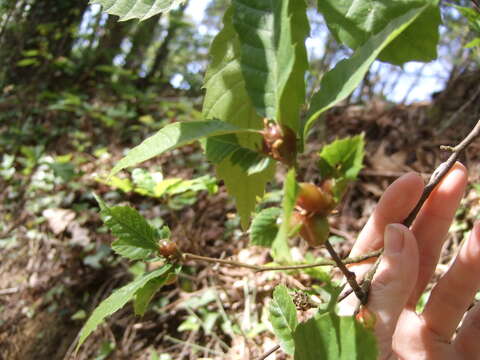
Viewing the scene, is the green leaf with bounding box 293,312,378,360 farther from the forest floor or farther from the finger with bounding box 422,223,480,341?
the forest floor

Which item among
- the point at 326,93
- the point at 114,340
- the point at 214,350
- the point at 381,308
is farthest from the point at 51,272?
the point at 326,93

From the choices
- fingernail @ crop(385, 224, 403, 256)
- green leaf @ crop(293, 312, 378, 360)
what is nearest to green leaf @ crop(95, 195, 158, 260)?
green leaf @ crop(293, 312, 378, 360)

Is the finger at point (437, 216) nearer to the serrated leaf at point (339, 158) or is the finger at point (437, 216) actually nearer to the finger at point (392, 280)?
the finger at point (392, 280)

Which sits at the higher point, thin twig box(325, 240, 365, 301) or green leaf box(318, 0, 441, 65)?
green leaf box(318, 0, 441, 65)

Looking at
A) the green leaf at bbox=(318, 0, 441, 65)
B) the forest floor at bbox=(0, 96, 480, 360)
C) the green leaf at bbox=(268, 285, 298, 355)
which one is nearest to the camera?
the green leaf at bbox=(318, 0, 441, 65)

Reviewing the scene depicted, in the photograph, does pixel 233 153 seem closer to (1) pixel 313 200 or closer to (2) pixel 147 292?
(1) pixel 313 200

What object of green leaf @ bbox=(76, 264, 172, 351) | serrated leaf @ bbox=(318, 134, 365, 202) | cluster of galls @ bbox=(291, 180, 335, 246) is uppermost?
serrated leaf @ bbox=(318, 134, 365, 202)
